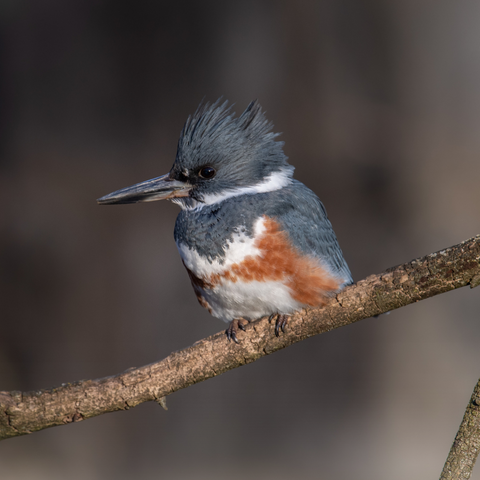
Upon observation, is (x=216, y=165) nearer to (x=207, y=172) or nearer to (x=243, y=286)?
(x=207, y=172)

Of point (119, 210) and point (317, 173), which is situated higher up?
point (317, 173)

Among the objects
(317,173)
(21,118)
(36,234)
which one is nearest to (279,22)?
(317,173)

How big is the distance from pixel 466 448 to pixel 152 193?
42.7 inches

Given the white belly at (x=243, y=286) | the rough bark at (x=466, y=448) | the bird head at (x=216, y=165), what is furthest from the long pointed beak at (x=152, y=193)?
the rough bark at (x=466, y=448)

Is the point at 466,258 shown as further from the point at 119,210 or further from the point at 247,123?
the point at 119,210

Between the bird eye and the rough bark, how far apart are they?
3.09 feet

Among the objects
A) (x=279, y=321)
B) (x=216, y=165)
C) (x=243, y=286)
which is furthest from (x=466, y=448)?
(x=216, y=165)

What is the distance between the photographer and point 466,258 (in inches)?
41.1

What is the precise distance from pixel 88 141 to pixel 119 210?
0.49 meters

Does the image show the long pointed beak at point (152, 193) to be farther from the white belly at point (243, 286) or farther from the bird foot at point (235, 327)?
the bird foot at point (235, 327)

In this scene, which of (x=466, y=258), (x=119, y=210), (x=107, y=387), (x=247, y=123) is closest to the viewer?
(x=466, y=258)

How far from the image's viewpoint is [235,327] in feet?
4.72

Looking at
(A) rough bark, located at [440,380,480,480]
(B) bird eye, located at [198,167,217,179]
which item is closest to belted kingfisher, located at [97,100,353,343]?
(B) bird eye, located at [198,167,217,179]

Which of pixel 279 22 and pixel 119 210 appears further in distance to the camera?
pixel 119 210
